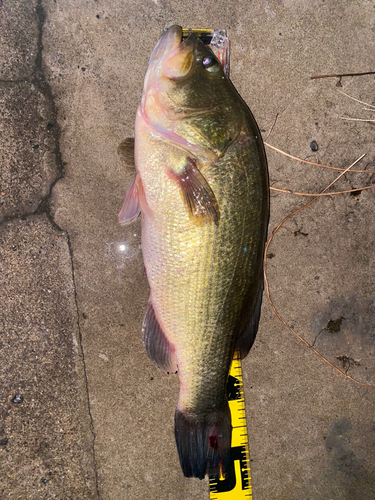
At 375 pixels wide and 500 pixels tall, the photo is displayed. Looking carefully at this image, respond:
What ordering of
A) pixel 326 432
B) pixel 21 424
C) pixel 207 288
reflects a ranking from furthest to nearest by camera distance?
pixel 326 432 → pixel 21 424 → pixel 207 288

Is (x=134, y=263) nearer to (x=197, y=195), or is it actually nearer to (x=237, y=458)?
(x=197, y=195)

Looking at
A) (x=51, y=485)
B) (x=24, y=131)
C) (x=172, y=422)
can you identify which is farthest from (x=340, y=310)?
(x=24, y=131)

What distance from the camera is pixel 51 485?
7.43ft

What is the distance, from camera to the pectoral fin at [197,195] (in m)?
1.71

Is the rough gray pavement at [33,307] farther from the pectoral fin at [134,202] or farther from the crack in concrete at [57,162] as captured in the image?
the pectoral fin at [134,202]

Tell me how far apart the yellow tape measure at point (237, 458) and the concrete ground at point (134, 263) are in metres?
0.08

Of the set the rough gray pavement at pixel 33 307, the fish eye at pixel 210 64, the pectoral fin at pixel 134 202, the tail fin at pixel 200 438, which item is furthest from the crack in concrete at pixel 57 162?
the fish eye at pixel 210 64

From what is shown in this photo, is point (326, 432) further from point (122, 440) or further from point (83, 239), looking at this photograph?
point (83, 239)

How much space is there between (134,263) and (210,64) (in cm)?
146

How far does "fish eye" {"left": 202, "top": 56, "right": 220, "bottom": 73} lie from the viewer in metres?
1.78

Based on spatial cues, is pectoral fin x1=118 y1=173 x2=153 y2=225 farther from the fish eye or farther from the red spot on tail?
the red spot on tail

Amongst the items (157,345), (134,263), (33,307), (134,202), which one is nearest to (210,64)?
(134,202)

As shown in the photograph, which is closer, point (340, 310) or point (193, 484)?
point (193, 484)

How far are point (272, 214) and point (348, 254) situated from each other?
73 cm
